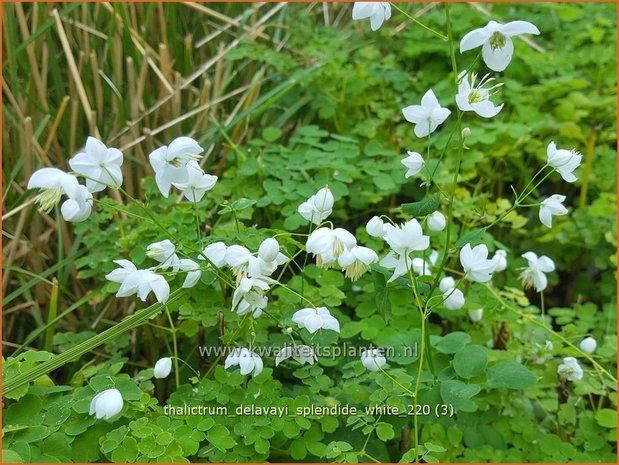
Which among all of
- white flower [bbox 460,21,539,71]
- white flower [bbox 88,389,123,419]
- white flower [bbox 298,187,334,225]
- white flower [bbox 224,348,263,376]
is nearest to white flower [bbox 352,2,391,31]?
white flower [bbox 460,21,539,71]

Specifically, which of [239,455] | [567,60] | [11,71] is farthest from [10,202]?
[567,60]

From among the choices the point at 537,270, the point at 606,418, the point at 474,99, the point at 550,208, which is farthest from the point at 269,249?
the point at 606,418

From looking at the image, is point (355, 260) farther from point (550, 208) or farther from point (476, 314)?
point (476, 314)

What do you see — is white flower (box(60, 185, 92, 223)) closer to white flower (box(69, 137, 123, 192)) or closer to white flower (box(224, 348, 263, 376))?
white flower (box(69, 137, 123, 192))

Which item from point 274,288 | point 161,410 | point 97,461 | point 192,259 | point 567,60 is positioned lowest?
point 97,461

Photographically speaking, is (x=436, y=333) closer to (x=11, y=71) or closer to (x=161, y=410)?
(x=161, y=410)

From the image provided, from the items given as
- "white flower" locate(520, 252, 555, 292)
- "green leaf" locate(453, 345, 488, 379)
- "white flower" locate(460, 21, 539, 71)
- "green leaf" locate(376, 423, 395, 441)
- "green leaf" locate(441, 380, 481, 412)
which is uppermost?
"white flower" locate(460, 21, 539, 71)
